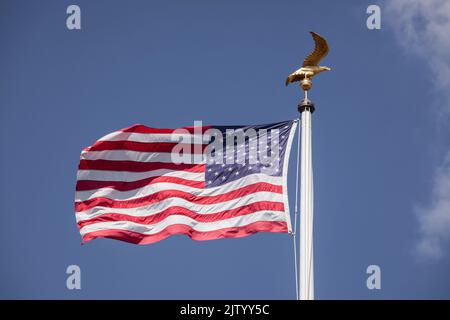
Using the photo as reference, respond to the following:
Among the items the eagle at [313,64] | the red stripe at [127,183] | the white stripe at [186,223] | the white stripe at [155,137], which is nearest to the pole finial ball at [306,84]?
the eagle at [313,64]

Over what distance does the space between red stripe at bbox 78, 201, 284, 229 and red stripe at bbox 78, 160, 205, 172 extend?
Result: 1.37m

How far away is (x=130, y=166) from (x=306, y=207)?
667 centimetres

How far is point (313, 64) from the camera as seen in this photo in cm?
3148

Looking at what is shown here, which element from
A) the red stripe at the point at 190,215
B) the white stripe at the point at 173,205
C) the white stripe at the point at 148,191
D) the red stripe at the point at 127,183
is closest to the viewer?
the red stripe at the point at 190,215

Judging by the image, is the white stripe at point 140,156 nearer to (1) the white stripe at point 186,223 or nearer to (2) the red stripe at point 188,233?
(1) the white stripe at point 186,223

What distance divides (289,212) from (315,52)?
14.1 feet

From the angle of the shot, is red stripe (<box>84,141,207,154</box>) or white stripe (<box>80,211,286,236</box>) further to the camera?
red stripe (<box>84,141,207,154</box>)

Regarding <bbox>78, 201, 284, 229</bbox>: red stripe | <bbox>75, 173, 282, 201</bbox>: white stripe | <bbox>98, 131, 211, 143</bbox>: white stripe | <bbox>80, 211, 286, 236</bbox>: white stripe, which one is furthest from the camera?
<bbox>98, 131, 211, 143</bbox>: white stripe

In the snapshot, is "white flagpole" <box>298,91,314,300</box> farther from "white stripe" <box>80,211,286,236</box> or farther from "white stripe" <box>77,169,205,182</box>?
"white stripe" <box>77,169,205,182</box>

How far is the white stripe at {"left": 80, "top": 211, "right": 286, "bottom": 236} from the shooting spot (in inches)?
1227

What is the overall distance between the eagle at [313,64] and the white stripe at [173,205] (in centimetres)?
318

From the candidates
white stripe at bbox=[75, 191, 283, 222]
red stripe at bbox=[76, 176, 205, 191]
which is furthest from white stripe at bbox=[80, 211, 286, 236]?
red stripe at bbox=[76, 176, 205, 191]

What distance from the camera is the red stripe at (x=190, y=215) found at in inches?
1232
